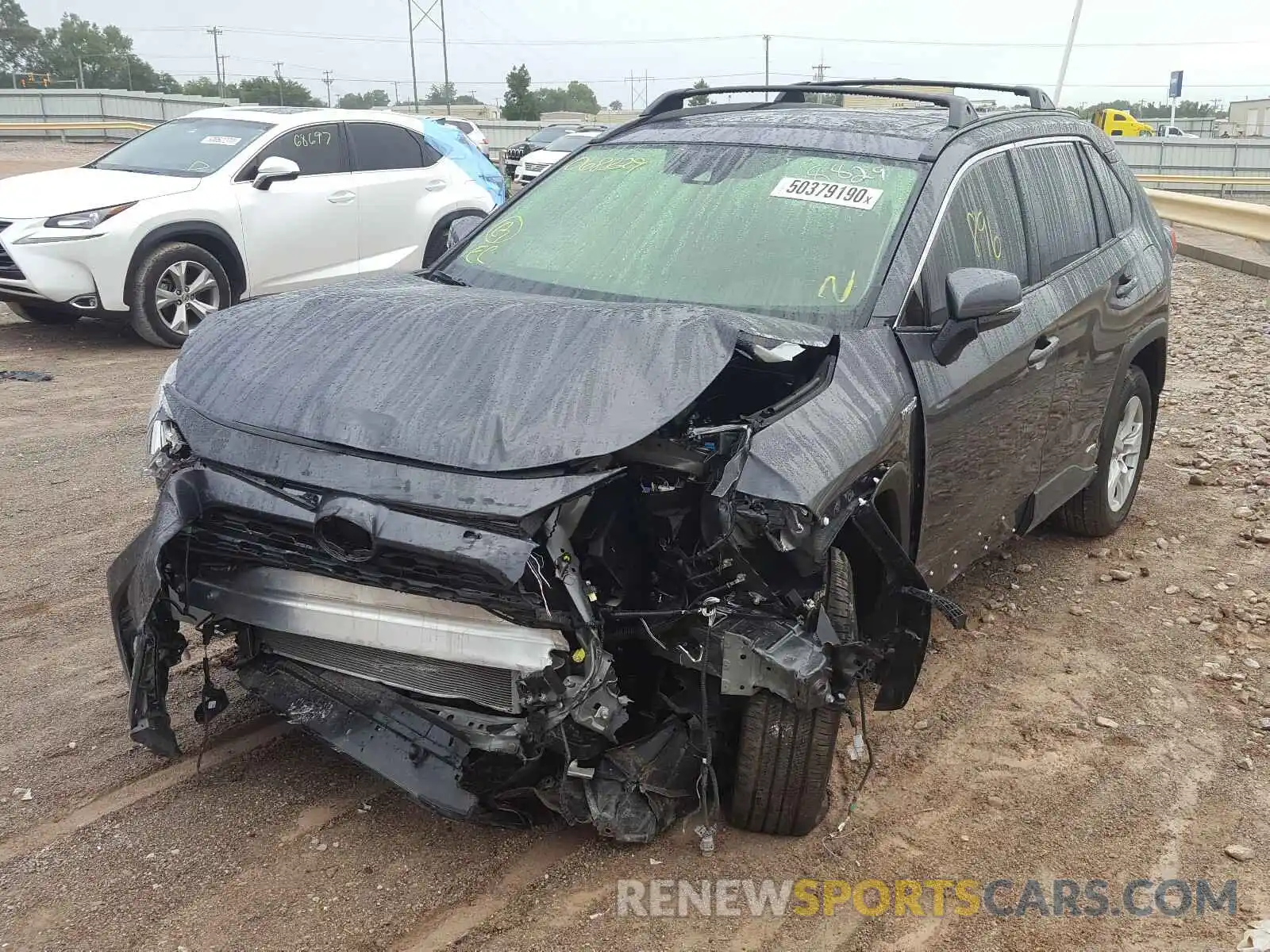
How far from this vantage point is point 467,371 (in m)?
3.20

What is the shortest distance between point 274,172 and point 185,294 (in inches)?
48.4

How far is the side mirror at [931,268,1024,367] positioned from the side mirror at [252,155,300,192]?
7420 millimetres

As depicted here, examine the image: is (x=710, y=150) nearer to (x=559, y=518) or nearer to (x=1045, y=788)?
(x=559, y=518)

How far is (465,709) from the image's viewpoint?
10.1 feet

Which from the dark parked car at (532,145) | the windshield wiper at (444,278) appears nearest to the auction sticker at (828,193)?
the windshield wiper at (444,278)

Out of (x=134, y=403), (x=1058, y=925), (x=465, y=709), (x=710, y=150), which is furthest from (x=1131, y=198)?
(x=134, y=403)

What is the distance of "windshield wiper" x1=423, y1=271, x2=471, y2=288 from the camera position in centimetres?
447

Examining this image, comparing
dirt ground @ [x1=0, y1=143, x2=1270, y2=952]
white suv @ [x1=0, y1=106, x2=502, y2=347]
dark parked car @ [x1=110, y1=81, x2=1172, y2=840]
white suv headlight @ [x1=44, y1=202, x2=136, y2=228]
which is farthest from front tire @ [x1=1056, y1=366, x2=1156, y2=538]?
white suv headlight @ [x1=44, y1=202, x2=136, y2=228]

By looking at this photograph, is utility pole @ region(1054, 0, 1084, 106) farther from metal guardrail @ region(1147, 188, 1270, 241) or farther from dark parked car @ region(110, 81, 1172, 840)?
dark parked car @ region(110, 81, 1172, 840)

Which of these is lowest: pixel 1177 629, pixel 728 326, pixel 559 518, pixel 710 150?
pixel 1177 629

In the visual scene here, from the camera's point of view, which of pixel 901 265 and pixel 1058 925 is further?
pixel 901 265

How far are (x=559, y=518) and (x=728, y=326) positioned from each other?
79 centimetres

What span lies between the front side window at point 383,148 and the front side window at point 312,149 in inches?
6.3

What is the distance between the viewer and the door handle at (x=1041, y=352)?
4316mm
